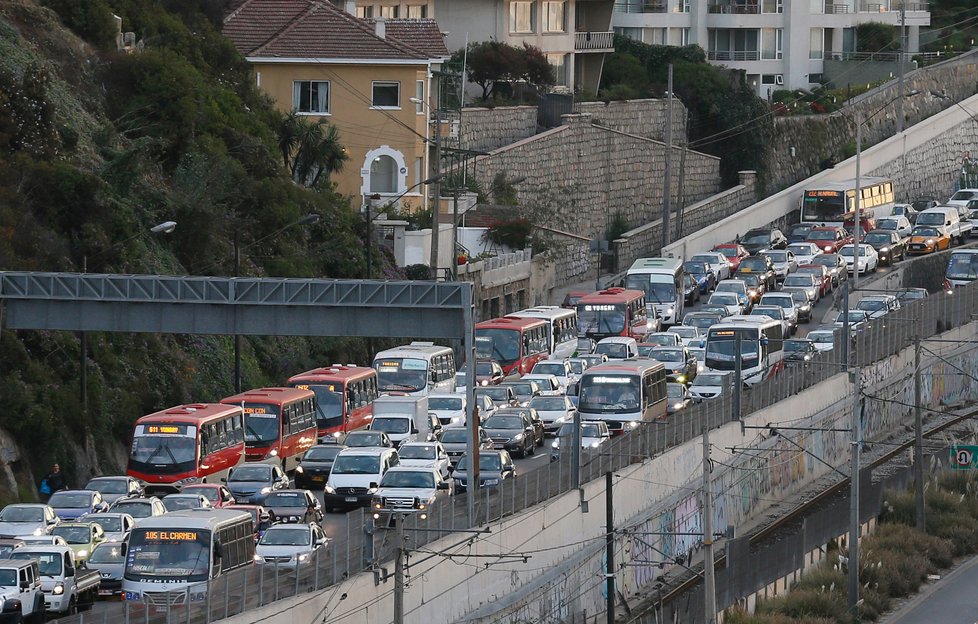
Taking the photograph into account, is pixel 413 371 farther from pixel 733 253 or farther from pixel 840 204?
pixel 840 204

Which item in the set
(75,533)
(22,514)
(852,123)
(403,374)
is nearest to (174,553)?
(75,533)

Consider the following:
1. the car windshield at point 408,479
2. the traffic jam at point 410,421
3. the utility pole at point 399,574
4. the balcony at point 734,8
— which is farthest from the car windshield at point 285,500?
the balcony at point 734,8

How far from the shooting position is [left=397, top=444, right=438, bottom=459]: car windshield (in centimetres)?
4669

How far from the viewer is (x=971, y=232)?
3706 inches

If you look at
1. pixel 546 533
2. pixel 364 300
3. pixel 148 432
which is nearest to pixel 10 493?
pixel 148 432

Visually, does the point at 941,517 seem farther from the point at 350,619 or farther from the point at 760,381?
the point at 350,619

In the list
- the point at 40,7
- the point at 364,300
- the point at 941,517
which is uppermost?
the point at 40,7

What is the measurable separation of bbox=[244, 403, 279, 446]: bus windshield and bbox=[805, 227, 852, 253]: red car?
40.0 m

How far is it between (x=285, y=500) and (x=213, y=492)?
164 centimetres

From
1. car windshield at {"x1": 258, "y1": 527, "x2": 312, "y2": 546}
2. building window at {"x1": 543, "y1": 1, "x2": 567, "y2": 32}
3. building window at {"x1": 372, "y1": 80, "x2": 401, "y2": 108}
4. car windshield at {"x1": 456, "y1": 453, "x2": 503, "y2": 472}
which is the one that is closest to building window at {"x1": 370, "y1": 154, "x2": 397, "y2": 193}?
building window at {"x1": 372, "y1": 80, "x2": 401, "y2": 108}

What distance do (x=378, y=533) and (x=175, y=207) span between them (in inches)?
1248

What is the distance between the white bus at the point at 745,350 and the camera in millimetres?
62406

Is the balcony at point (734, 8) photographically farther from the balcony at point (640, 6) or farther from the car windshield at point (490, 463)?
the car windshield at point (490, 463)

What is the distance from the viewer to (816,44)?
12281 centimetres
